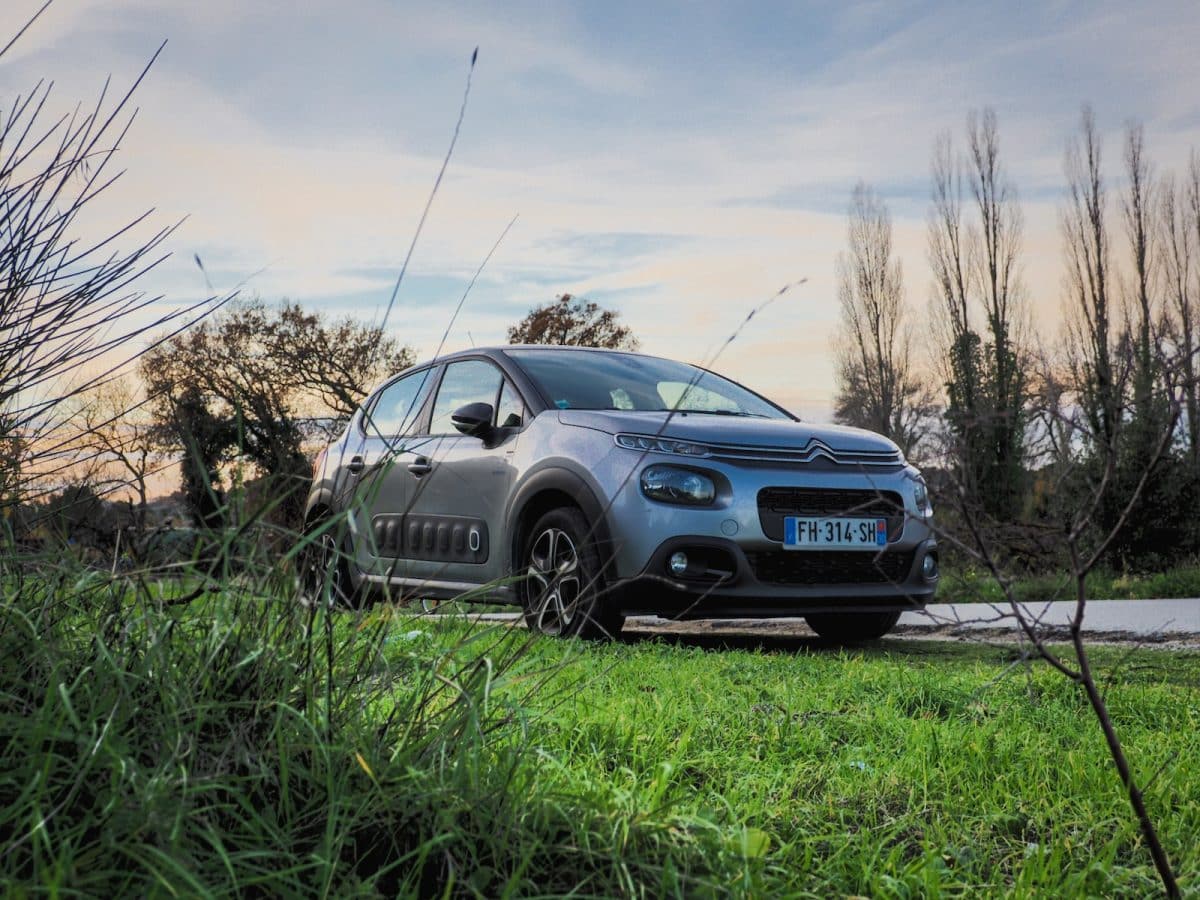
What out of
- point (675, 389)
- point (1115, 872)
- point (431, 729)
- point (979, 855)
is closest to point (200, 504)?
point (431, 729)

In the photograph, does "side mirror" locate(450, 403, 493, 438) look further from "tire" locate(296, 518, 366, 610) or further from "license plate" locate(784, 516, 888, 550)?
"tire" locate(296, 518, 366, 610)

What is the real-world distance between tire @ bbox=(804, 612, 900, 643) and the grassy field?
3.50 metres

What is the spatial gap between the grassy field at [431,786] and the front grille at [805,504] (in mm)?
2605

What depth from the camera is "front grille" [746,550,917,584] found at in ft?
18.6

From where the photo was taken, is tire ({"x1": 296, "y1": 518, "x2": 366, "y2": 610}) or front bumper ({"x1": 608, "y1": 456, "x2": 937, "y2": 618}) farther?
front bumper ({"x1": 608, "y1": 456, "x2": 937, "y2": 618})

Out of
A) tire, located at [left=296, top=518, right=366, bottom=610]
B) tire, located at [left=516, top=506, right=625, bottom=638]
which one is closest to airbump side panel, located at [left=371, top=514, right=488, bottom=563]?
tire, located at [left=516, top=506, right=625, bottom=638]

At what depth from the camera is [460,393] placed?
23.3 ft

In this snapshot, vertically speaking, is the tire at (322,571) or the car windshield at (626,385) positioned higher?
the car windshield at (626,385)

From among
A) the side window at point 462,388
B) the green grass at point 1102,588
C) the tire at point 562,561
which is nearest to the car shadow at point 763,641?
the tire at point 562,561

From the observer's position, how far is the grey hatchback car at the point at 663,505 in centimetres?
556

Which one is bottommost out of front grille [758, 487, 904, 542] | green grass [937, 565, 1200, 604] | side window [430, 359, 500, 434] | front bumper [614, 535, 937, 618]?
green grass [937, 565, 1200, 604]

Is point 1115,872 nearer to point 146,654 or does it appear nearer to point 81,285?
point 146,654

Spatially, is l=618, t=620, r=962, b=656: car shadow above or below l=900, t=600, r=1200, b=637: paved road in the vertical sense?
above

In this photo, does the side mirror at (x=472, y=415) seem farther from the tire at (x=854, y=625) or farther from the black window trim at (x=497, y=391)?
the tire at (x=854, y=625)
